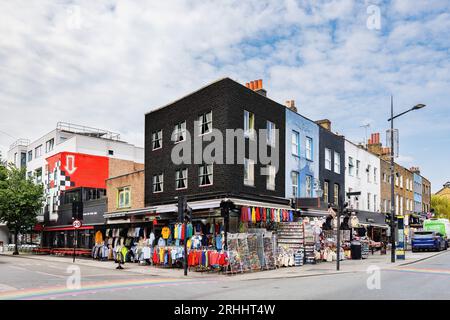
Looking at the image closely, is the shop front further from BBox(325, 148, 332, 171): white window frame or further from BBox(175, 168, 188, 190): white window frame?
BBox(325, 148, 332, 171): white window frame

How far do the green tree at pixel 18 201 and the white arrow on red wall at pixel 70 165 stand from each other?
123 inches

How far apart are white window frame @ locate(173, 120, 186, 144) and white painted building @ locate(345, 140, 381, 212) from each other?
52.6 feet

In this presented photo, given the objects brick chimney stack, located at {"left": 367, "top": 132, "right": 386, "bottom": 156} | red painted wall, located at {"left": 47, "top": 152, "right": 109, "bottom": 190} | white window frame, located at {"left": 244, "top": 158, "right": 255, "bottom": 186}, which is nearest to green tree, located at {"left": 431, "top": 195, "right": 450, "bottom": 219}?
brick chimney stack, located at {"left": 367, "top": 132, "right": 386, "bottom": 156}

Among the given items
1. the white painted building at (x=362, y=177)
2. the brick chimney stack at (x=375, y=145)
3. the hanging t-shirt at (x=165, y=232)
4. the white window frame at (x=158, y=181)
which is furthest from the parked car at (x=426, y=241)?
the hanging t-shirt at (x=165, y=232)

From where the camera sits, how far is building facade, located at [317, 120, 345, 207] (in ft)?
109

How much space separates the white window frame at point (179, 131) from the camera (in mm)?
27312

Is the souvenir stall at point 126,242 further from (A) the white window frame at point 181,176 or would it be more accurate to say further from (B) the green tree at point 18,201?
(B) the green tree at point 18,201

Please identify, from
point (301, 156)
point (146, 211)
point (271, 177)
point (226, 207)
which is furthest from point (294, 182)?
point (226, 207)

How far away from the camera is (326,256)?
27438mm

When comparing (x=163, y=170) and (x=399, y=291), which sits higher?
(x=163, y=170)

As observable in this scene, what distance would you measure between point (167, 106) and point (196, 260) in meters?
11.5

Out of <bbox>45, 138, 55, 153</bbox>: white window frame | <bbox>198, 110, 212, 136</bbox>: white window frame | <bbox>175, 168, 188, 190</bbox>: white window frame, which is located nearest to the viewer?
<bbox>198, 110, 212, 136</bbox>: white window frame
